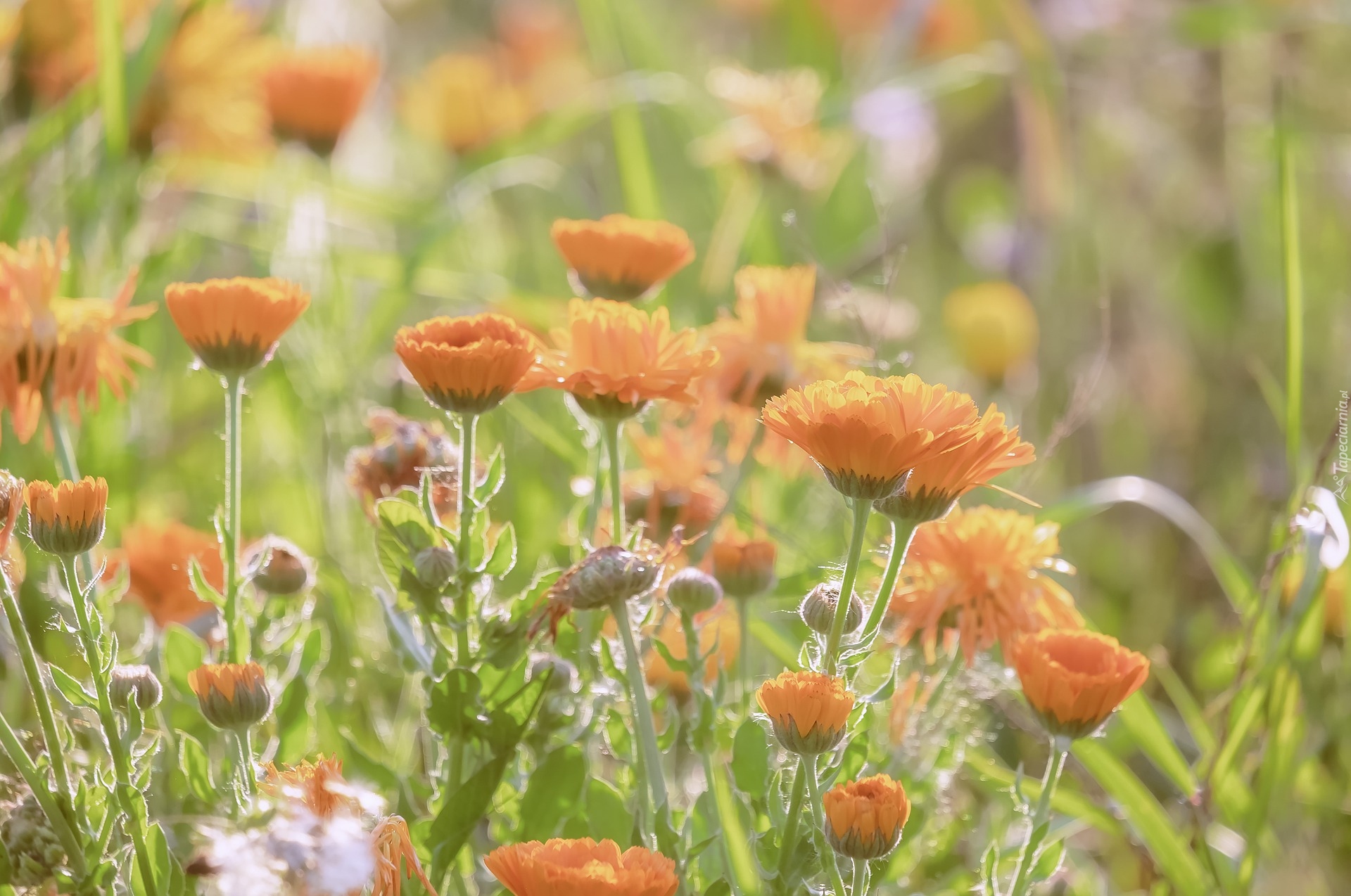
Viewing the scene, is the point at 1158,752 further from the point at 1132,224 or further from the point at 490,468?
the point at 1132,224

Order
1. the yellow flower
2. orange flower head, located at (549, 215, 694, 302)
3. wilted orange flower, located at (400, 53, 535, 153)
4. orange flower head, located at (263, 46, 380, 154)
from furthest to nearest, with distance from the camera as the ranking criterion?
wilted orange flower, located at (400, 53, 535, 153), the yellow flower, orange flower head, located at (263, 46, 380, 154), orange flower head, located at (549, 215, 694, 302)

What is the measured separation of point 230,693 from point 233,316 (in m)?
0.20

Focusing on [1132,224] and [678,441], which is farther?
[1132,224]

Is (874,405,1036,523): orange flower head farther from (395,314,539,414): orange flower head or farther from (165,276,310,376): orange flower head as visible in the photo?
→ (165,276,310,376): orange flower head

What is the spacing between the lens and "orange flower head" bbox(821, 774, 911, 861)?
575 mm

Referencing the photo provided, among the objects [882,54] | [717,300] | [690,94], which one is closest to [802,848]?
[717,300]

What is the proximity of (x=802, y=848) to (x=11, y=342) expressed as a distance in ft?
1.69

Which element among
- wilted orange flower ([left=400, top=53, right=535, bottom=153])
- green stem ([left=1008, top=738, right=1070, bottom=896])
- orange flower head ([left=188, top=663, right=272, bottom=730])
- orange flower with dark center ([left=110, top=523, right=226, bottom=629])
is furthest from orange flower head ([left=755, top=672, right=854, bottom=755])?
wilted orange flower ([left=400, top=53, right=535, bottom=153])

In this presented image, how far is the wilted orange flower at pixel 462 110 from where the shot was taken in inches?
84.2

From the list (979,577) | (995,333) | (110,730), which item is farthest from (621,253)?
(995,333)

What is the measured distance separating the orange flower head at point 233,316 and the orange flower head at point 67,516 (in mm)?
112

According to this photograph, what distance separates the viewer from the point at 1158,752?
0.95 m

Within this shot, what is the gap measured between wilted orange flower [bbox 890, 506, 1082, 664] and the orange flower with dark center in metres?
0.48

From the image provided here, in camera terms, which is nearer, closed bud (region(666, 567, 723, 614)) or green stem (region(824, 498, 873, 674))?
green stem (region(824, 498, 873, 674))
